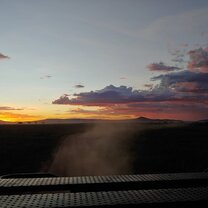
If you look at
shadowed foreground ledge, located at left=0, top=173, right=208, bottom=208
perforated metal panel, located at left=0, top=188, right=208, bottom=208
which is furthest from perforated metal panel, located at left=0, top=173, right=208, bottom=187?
perforated metal panel, located at left=0, top=188, right=208, bottom=208

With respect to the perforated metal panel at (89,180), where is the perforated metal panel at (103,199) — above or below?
above

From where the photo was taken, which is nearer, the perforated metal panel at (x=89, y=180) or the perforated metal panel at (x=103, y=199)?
the perforated metal panel at (x=103, y=199)

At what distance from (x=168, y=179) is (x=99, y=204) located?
42.2 inches

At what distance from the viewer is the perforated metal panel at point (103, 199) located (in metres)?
2.44

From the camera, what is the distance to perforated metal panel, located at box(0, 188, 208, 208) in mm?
2438

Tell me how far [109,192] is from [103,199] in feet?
0.76

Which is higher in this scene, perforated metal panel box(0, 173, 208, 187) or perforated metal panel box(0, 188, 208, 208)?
perforated metal panel box(0, 188, 208, 208)

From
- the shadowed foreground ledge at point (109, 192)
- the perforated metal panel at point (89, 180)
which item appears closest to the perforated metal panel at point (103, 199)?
the shadowed foreground ledge at point (109, 192)

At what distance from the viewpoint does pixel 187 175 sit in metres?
3.62

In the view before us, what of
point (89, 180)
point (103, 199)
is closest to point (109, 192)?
point (103, 199)

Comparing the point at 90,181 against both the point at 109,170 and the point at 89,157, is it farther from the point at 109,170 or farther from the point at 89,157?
the point at 89,157

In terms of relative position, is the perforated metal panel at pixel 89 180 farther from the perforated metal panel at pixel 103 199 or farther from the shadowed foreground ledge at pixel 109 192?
the perforated metal panel at pixel 103 199

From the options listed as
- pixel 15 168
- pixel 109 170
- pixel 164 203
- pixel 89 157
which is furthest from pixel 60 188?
pixel 89 157

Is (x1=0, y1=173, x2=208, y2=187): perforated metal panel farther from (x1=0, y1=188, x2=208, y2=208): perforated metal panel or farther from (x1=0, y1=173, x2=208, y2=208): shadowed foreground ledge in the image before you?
(x1=0, y1=188, x2=208, y2=208): perforated metal panel
